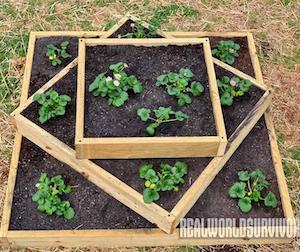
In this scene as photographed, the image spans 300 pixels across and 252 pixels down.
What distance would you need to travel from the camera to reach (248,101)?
393cm

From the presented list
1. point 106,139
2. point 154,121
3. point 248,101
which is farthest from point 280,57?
point 106,139

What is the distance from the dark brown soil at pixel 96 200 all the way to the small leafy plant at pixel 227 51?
2.64 ft

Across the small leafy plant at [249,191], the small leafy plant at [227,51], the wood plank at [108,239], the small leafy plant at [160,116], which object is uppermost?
the small leafy plant at [227,51]

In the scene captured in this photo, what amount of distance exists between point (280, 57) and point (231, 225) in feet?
6.01

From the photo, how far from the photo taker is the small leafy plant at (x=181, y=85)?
3.68 metres

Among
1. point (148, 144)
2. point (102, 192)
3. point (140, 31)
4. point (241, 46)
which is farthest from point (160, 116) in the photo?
point (241, 46)

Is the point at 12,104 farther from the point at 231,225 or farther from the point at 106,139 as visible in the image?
the point at 231,225

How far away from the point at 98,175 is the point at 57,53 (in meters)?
1.28

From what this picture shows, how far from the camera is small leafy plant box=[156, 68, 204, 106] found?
12.1 ft

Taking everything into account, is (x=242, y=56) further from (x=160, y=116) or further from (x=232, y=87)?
(x=160, y=116)

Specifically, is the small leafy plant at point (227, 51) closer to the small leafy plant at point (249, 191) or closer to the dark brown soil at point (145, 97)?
the dark brown soil at point (145, 97)

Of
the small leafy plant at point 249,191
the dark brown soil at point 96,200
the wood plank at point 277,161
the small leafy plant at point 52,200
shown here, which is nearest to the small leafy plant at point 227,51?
the wood plank at point 277,161

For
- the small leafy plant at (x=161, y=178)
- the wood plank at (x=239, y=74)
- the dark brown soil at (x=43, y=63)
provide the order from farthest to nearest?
the dark brown soil at (x=43, y=63)
the wood plank at (x=239, y=74)
the small leafy plant at (x=161, y=178)

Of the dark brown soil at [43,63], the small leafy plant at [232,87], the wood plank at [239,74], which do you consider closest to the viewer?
the small leafy plant at [232,87]
